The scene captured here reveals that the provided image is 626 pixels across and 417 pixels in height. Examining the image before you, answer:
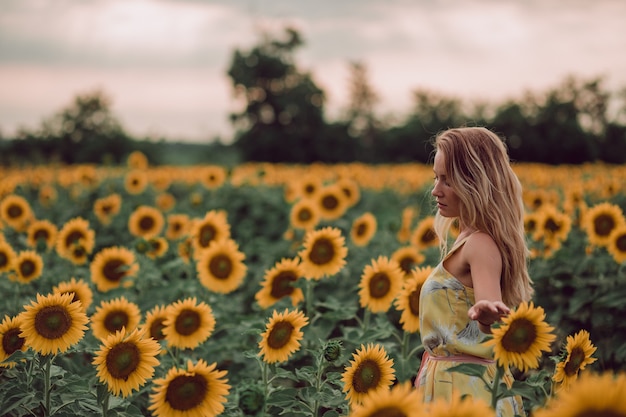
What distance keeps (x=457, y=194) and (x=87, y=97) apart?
28.9 meters

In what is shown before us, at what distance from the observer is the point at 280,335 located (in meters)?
2.84

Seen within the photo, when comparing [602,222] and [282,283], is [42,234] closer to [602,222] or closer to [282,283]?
[282,283]

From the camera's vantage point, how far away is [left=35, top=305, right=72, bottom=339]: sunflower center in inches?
109

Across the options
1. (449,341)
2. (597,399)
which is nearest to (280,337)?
(449,341)

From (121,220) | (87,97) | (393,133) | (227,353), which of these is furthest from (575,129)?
(227,353)

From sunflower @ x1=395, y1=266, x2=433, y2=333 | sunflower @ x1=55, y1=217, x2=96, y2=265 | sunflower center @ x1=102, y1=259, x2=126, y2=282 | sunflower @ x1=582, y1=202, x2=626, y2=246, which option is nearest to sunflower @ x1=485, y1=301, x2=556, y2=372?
sunflower @ x1=395, y1=266, x2=433, y2=333

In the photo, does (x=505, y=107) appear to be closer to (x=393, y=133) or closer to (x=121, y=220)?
(x=393, y=133)

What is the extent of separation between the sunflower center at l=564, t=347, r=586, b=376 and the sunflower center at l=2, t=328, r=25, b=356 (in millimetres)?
2277

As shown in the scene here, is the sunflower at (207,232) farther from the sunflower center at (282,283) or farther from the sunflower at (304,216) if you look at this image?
the sunflower at (304,216)

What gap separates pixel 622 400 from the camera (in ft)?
4.33

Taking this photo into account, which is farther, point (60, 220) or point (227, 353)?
point (60, 220)

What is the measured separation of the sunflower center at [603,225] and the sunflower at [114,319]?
3295 millimetres

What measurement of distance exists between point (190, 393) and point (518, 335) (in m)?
1.18

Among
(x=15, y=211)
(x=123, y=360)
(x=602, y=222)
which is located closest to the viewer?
(x=123, y=360)
